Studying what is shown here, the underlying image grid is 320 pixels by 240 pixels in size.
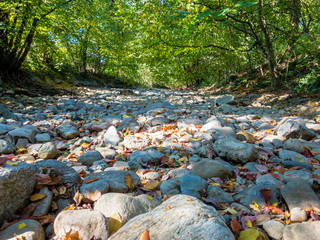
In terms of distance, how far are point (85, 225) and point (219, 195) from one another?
107 centimetres

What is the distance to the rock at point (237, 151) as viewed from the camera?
2451 millimetres

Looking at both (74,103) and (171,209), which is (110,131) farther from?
(74,103)

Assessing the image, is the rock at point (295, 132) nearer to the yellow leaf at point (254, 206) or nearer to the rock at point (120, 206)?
the yellow leaf at point (254, 206)

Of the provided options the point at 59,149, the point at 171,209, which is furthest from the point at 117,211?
the point at 59,149

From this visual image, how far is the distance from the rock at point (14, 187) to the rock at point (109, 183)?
1.30ft

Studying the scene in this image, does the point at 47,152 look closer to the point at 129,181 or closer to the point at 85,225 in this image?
the point at 129,181

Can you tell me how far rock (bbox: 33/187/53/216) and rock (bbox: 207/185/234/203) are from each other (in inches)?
50.5

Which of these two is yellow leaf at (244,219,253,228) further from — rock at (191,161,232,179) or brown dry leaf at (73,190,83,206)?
brown dry leaf at (73,190,83,206)

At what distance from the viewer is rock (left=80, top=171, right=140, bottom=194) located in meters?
1.68

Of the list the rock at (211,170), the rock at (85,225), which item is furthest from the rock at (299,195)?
the rock at (85,225)

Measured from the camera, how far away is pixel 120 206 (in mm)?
1409

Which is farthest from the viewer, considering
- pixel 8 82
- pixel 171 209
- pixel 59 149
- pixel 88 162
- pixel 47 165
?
pixel 8 82

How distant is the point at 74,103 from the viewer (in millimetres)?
6871

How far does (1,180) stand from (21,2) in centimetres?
600
